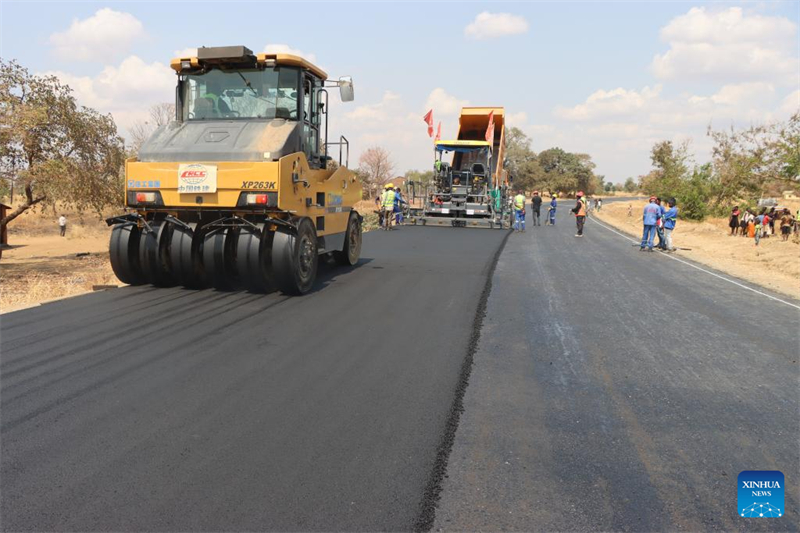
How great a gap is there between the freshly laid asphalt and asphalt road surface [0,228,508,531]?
16mm

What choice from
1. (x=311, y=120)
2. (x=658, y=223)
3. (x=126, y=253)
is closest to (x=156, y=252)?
(x=126, y=253)

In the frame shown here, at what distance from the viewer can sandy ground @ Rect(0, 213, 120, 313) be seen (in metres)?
8.72

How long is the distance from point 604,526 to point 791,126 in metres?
25.0

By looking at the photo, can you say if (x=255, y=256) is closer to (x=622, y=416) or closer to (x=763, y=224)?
(x=622, y=416)

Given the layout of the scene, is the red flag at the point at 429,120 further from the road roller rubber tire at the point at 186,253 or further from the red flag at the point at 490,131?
the road roller rubber tire at the point at 186,253

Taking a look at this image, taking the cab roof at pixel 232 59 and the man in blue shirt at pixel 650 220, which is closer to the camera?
the cab roof at pixel 232 59

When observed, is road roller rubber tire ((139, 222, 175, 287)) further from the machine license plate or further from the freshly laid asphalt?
the machine license plate

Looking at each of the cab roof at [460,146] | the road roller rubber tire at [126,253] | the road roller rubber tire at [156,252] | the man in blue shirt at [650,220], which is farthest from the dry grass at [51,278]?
the man in blue shirt at [650,220]

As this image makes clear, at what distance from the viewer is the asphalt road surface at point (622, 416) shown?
290cm

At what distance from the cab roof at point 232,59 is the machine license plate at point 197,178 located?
1721 millimetres

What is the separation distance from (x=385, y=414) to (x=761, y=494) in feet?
7.20

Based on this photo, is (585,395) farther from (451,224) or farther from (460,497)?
(451,224)

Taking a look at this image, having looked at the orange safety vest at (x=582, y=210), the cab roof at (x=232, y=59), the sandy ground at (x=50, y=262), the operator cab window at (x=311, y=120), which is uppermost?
the cab roof at (x=232, y=59)

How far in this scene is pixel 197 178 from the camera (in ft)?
25.0
